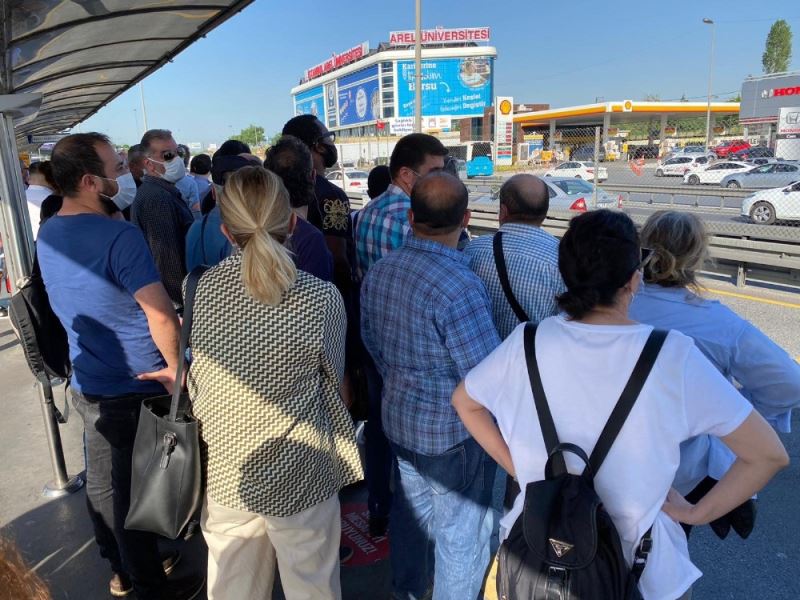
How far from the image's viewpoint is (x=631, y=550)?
5.39 ft

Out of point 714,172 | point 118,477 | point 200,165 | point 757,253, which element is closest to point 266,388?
point 118,477

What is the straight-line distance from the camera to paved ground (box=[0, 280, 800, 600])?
2902 mm

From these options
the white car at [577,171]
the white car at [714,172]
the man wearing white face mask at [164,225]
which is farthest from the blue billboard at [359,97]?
the man wearing white face mask at [164,225]

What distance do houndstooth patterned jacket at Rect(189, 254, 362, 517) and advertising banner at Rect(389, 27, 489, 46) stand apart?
90.4 m

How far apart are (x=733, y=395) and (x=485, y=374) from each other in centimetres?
65

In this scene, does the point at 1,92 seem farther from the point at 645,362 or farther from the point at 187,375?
the point at 645,362

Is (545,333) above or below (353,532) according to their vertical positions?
above

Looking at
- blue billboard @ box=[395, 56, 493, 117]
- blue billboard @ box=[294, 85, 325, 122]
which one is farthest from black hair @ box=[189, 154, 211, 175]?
blue billboard @ box=[294, 85, 325, 122]

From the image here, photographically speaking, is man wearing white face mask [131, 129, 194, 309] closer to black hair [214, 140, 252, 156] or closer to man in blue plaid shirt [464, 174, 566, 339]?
black hair [214, 140, 252, 156]

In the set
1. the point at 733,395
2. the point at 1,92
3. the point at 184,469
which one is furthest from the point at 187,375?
the point at 1,92

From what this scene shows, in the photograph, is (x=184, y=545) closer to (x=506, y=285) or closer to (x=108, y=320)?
(x=108, y=320)

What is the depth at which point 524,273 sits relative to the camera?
260 cm

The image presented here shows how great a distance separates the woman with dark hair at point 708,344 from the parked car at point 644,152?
145 feet

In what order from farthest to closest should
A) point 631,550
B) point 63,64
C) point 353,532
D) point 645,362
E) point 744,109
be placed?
point 744,109 < point 63,64 < point 353,532 < point 631,550 < point 645,362
